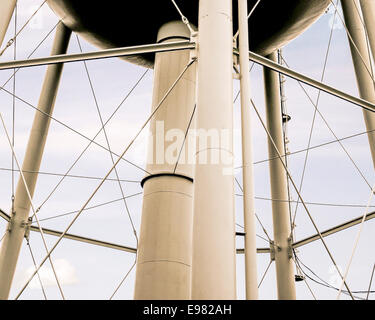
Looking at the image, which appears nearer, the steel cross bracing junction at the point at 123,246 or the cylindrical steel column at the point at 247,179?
the cylindrical steel column at the point at 247,179

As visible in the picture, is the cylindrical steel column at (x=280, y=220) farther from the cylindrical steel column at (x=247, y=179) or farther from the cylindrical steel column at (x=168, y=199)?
the cylindrical steel column at (x=247, y=179)

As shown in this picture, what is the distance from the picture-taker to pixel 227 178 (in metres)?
3.85

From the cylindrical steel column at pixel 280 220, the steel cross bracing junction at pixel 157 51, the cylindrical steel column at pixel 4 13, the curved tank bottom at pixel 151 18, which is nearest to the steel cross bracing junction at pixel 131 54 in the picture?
the steel cross bracing junction at pixel 157 51

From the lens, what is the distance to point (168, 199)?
6707mm

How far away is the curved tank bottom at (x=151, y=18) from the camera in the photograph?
27.2 feet

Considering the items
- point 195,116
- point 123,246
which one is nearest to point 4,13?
point 195,116

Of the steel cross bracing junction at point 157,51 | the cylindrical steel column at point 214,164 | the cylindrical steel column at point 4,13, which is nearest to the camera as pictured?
the cylindrical steel column at point 214,164

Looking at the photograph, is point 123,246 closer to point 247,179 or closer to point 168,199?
point 168,199

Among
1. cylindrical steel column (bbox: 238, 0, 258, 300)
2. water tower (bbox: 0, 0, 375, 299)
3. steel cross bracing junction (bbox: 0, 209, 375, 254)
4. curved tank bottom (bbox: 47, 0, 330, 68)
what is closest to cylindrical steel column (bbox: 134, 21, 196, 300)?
water tower (bbox: 0, 0, 375, 299)

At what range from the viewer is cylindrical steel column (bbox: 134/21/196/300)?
6281 millimetres

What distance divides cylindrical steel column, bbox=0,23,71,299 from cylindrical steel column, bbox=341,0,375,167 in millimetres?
5419

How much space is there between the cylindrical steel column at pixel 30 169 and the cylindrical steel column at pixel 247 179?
17.6 feet
